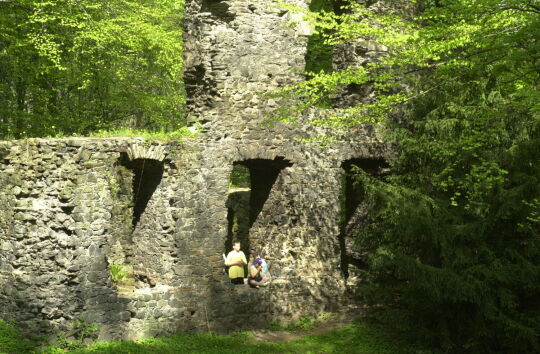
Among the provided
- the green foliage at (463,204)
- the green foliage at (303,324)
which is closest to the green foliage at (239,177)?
the green foliage at (303,324)

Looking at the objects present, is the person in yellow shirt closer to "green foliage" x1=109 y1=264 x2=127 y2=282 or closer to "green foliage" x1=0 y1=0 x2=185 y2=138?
"green foliage" x1=109 y1=264 x2=127 y2=282

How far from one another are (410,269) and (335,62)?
5.66 meters

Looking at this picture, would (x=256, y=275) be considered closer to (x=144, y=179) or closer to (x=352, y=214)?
(x=144, y=179)

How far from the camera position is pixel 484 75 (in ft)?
33.4

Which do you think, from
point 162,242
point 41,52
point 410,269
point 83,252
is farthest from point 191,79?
point 41,52

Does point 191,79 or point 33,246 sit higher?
point 191,79

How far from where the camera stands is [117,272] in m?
12.0

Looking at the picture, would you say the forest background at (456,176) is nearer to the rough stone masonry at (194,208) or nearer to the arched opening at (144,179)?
the rough stone masonry at (194,208)

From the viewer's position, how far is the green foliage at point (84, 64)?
16000mm

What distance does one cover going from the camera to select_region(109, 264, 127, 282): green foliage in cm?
1182

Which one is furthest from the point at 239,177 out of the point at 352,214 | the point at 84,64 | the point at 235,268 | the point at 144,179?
the point at 144,179

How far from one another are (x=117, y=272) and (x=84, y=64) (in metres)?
8.68

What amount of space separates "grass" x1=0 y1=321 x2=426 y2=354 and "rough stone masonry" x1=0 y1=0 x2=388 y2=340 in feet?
0.86

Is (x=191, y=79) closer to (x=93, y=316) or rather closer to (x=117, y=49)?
(x=93, y=316)
